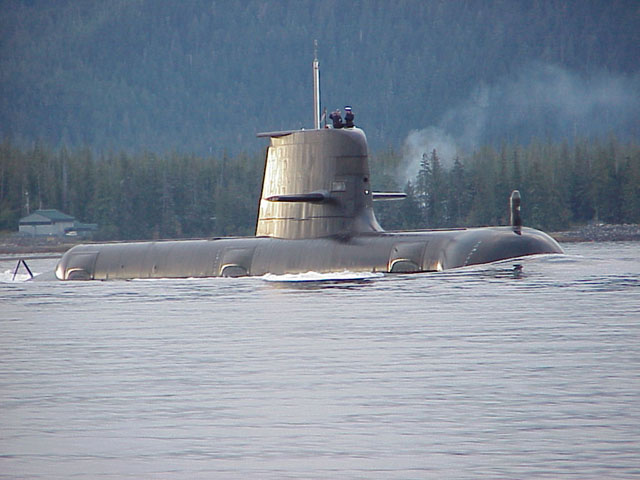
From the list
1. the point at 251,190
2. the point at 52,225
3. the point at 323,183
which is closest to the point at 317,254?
the point at 323,183

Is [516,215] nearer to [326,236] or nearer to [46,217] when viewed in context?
[326,236]

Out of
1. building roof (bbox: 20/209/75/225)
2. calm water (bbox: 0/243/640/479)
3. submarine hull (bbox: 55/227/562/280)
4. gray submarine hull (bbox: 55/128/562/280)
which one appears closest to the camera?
calm water (bbox: 0/243/640/479)

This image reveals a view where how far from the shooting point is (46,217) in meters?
150

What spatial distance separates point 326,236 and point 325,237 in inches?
2.0

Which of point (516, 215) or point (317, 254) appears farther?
point (516, 215)

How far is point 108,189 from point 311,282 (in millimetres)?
120971

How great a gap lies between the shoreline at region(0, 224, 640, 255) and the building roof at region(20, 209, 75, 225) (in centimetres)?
275

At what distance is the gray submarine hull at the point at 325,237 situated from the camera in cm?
3284

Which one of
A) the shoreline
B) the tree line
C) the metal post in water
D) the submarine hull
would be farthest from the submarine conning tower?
the tree line

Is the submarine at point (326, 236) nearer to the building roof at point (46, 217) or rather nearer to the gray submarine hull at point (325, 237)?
the gray submarine hull at point (325, 237)

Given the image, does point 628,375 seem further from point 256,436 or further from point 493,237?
point 493,237

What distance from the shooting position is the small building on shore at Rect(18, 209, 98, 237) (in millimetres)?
148750

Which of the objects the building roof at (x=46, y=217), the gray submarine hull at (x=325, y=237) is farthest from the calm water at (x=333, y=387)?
the building roof at (x=46, y=217)

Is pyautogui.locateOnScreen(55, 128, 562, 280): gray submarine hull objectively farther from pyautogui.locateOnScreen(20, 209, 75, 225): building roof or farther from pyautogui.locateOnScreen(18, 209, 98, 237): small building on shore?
pyautogui.locateOnScreen(20, 209, 75, 225): building roof
